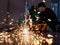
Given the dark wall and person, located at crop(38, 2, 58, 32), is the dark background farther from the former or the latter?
person, located at crop(38, 2, 58, 32)

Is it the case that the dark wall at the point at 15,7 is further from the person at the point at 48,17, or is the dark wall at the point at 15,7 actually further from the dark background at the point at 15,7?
the person at the point at 48,17

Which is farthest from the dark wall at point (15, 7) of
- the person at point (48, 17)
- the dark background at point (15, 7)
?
the person at point (48, 17)

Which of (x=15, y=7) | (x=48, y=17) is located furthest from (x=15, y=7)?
(x=48, y=17)

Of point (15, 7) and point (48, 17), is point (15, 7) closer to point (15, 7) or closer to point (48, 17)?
point (15, 7)

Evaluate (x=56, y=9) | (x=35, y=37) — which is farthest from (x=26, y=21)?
(x=56, y=9)

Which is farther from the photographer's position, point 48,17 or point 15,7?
point 15,7

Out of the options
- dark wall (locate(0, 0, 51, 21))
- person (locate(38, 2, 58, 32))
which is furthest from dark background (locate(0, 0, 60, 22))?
person (locate(38, 2, 58, 32))

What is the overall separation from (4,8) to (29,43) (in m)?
5.90

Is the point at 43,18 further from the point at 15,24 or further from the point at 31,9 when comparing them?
the point at 15,24

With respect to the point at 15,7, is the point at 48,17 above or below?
above

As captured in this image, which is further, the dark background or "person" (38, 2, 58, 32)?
the dark background

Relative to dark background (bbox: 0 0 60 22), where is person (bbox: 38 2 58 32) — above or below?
above

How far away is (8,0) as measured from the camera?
36.2ft

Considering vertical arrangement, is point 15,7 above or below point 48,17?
below
